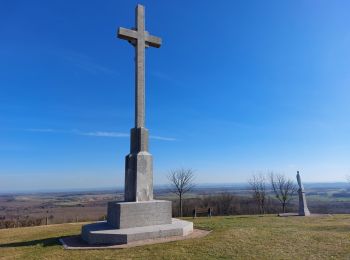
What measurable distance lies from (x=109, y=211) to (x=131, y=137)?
→ 8.56ft

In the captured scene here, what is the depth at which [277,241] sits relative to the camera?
373 inches

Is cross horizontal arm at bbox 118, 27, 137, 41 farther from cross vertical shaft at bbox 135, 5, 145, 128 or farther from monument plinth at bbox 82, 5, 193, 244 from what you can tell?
cross vertical shaft at bbox 135, 5, 145, 128

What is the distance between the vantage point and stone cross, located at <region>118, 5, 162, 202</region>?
11508mm

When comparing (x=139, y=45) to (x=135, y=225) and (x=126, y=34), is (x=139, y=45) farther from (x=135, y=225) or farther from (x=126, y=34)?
(x=135, y=225)

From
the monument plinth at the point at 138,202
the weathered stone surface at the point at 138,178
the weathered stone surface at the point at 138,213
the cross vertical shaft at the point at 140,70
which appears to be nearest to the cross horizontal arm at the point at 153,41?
the monument plinth at the point at 138,202

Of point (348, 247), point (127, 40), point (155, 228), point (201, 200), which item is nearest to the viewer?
point (348, 247)

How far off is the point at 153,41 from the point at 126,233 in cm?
712

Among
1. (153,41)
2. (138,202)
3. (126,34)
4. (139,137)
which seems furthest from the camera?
(153,41)

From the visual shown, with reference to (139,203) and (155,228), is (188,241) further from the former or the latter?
A: (139,203)

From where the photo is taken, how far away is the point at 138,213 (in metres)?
10.9

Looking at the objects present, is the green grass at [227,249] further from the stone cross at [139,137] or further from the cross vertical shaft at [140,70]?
the cross vertical shaft at [140,70]

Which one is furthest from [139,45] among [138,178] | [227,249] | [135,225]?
[227,249]

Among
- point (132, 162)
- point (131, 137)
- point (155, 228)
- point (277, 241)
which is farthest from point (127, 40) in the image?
point (277, 241)

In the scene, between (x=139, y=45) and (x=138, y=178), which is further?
(x=139, y=45)
